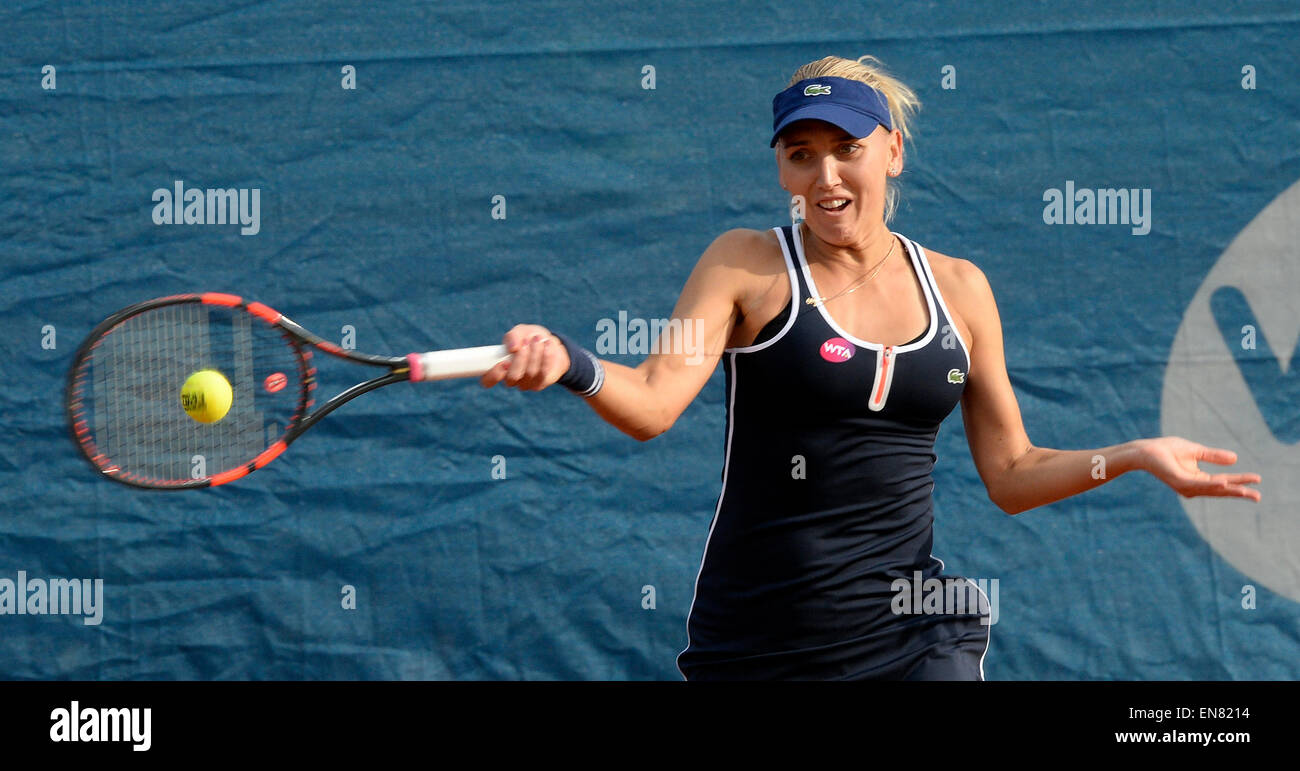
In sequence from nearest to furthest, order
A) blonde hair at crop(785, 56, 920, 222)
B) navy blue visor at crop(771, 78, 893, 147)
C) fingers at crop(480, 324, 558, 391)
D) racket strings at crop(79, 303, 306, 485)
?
fingers at crop(480, 324, 558, 391) < navy blue visor at crop(771, 78, 893, 147) < blonde hair at crop(785, 56, 920, 222) < racket strings at crop(79, 303, 306, 485)

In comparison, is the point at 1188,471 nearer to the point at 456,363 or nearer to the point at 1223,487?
the point at 1223,487

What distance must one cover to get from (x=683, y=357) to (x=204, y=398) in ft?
2.98

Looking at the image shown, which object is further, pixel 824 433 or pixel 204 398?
→ pixel 204 398

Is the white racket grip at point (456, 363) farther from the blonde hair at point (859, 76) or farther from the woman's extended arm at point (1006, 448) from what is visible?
the woman's extended arm at point (1006, 448)

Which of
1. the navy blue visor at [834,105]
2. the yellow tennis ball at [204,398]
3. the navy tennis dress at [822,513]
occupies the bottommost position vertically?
the navy tennis dress at [822,513]

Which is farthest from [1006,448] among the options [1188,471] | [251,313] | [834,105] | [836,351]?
[251,313]

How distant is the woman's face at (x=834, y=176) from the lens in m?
2.28

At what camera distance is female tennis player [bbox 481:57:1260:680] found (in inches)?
86.9

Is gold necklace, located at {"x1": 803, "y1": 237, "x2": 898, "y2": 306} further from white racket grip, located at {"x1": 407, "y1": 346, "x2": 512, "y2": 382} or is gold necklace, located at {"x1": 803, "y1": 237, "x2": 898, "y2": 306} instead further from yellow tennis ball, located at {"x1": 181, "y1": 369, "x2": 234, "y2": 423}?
yellow tennis ball, located at {"x1": 181, "y1": 369, "x2": 234, "y2": 423}

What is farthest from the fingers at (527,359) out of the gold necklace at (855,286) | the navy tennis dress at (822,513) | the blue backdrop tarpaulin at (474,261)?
the blue backdrop tarpaulin at (474,261)

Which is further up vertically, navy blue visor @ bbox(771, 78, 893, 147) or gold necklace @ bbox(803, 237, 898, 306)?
navy blue visor @ bbox(771, 78, 893, 147)

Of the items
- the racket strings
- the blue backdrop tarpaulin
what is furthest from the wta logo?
the blue backdrop tarpaulin

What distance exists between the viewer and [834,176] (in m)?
2.28

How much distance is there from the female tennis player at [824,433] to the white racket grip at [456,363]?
21 centimetres
